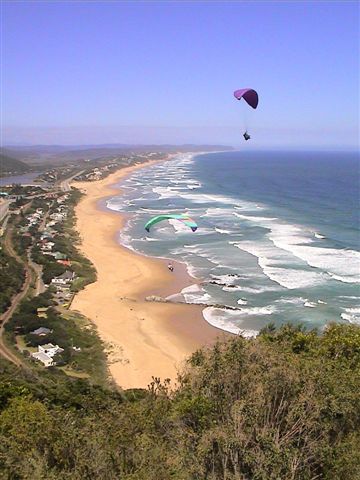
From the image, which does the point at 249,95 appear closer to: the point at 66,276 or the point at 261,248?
the point at 66,276

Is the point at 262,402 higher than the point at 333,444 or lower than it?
higher

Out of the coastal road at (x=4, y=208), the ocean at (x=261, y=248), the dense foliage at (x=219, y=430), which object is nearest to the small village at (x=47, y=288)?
the coastal road at (x=4, y=208)

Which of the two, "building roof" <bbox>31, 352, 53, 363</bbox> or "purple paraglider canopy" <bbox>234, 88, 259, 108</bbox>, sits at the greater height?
"purple paraglider canopy" <bbox>234, 88, 259, 108</bbox>

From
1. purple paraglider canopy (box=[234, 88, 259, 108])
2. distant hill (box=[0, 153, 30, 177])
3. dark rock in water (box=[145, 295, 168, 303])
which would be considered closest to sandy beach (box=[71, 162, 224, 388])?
dark rock in water (box=[145, 295, 168, 303])

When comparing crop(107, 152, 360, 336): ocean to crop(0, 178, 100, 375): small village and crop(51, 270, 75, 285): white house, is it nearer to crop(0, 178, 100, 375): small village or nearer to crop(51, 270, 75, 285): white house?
crop(0, 178, 100, 375): small village

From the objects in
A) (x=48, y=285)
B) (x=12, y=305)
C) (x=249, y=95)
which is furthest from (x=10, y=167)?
(x=249, y=95)

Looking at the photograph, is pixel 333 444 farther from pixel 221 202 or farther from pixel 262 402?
pixel 221 202

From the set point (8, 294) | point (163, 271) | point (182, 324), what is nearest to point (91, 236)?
point (163, 271)
